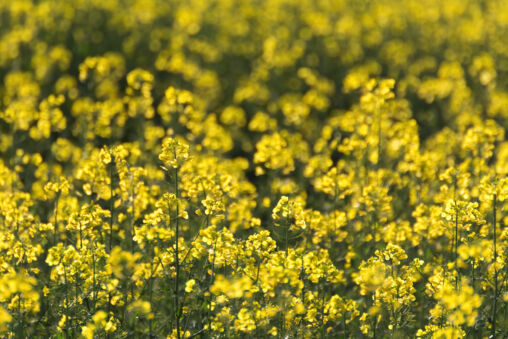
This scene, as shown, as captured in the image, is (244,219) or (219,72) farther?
(219,72)

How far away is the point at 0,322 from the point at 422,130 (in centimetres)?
803

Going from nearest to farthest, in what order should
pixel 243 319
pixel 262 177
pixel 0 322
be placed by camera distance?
pixel 0 322 → pixel 243 319 → pixel 262 177

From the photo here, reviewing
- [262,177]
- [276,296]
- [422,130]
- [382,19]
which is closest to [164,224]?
[276,296]

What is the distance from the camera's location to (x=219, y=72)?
36.7 ft

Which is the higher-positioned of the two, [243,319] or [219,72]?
[219,72]

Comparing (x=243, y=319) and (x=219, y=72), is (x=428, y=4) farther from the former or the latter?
(x=243, y=319)

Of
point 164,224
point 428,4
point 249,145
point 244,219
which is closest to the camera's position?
point 164,224

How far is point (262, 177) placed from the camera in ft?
26.5

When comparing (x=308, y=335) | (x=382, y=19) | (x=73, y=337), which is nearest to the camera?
(x=308, y=335)

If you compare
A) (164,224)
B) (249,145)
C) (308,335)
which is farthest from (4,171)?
(249,145)

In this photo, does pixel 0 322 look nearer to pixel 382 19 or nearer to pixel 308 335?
pixel 308 335

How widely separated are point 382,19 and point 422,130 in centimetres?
354

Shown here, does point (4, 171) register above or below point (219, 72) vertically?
below

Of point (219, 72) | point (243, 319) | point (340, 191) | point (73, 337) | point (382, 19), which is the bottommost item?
point (73, 337)
